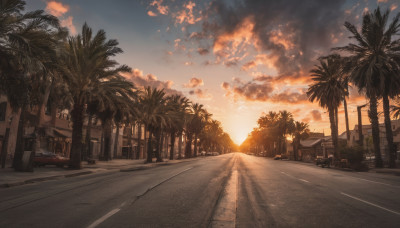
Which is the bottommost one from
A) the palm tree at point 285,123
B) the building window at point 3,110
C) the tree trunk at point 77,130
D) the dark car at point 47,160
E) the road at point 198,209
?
the road at point 198,209

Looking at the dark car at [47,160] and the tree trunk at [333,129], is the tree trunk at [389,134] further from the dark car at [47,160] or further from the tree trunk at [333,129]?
the dark car at [47,160]

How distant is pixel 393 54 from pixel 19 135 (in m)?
32.6

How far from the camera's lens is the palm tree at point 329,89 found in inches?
1500

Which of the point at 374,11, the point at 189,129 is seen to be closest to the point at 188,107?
the point at 189,129

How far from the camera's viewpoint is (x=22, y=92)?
17.1 metres

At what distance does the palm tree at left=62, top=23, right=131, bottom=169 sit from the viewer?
2186 centimetres

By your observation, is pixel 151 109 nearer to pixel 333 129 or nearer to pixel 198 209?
pixel 333 129

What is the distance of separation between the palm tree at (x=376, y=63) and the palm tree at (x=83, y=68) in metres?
23.6

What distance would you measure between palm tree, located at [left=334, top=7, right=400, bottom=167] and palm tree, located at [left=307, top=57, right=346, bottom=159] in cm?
821

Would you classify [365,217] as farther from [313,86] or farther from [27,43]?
[313,86]

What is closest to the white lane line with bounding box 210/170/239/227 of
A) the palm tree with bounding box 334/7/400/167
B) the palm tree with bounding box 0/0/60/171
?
the palm tree with bounding box 0/0/60/171

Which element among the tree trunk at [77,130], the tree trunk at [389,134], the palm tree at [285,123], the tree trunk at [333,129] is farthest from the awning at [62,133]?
the palm tree at [285,123]

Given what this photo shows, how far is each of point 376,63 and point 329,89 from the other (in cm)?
1137

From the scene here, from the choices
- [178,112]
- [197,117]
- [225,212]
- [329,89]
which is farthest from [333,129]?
[225,212]
